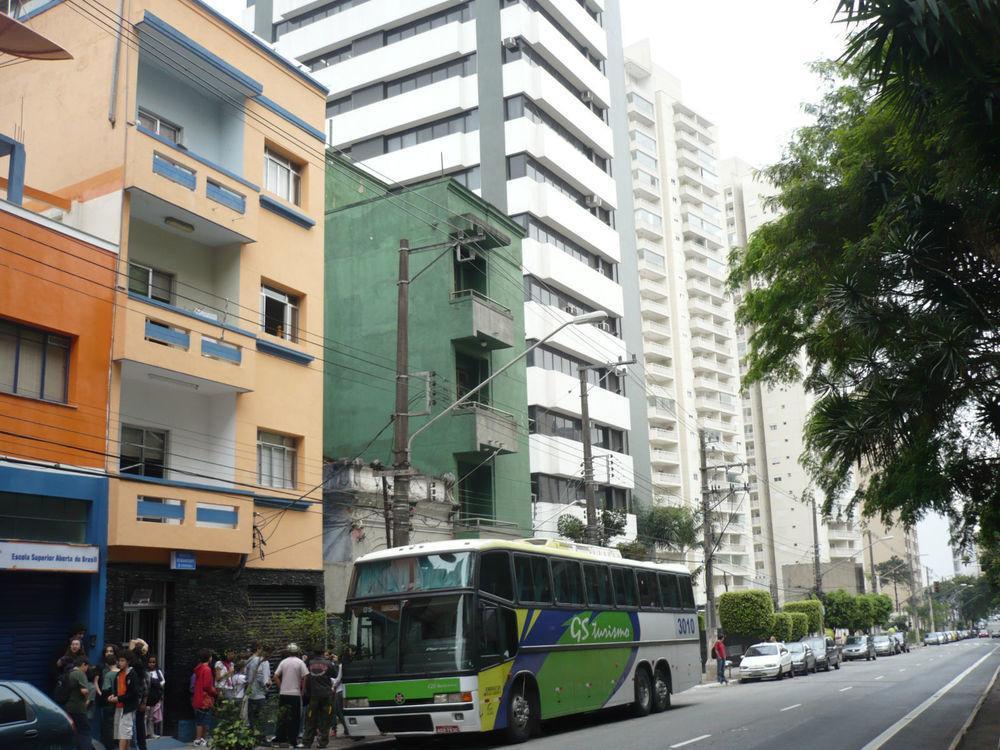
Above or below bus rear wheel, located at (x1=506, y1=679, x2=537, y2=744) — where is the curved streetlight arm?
above

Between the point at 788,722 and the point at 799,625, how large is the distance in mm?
41334

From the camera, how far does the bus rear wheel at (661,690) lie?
22.5m

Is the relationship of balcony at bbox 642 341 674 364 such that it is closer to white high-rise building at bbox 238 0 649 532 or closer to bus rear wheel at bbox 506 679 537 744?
white high-rise building at bbox 238 0 649 532

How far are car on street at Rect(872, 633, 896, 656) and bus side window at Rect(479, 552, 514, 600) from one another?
5042 cm

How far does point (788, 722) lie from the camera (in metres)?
18.5

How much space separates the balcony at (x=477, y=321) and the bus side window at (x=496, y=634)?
17926 mm

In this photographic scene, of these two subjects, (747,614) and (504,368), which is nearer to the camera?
(504,368)

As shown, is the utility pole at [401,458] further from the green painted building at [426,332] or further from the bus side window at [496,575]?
the green painted building at [426,332]

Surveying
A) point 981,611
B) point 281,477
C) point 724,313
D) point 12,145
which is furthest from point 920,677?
point 981,611

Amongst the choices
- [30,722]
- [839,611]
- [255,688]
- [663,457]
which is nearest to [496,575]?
[255,688]

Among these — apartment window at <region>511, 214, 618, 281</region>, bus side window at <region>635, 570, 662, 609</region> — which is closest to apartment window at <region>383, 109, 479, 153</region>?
apartment window at <region>511, 214, 618, 281</region>

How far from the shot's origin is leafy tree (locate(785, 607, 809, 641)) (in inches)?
2195

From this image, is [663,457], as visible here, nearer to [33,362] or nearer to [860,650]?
[860,650]

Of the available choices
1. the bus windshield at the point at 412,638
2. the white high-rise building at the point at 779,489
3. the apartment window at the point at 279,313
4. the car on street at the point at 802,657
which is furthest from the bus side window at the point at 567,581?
the white high-rise building at the point at 779,489
